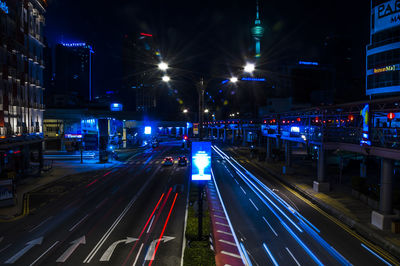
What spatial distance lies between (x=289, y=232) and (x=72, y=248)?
44.7 feet

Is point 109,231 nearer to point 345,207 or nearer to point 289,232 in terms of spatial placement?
point 289,232

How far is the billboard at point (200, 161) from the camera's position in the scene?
14.3 m

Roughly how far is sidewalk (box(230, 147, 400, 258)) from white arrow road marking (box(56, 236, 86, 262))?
18.0 m

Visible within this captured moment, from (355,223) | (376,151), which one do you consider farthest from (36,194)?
(376,151)

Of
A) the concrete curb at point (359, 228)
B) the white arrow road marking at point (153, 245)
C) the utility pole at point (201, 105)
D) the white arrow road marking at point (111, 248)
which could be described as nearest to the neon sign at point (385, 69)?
the concrete curb at point (359, 228)

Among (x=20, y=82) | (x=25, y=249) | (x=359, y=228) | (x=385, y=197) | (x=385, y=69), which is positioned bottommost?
(x=25, y=249)

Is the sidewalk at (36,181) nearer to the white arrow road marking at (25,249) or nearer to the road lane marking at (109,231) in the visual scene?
the white arrow road marking at (25,249)

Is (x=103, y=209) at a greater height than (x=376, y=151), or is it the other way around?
(x=376, y=151)

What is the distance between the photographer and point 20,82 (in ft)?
115

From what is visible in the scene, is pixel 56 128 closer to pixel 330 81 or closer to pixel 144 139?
pixel 144 139

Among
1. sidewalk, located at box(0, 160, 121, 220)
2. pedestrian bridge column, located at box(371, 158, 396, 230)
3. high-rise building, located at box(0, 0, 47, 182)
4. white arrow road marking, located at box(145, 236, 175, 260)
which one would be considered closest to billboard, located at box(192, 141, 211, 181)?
white arrow road marking, located at box(145, 236, 175, 260)

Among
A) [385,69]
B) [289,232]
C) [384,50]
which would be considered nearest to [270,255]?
[289,232]

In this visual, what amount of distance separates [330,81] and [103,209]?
186 meters

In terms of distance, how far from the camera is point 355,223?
720 inches
